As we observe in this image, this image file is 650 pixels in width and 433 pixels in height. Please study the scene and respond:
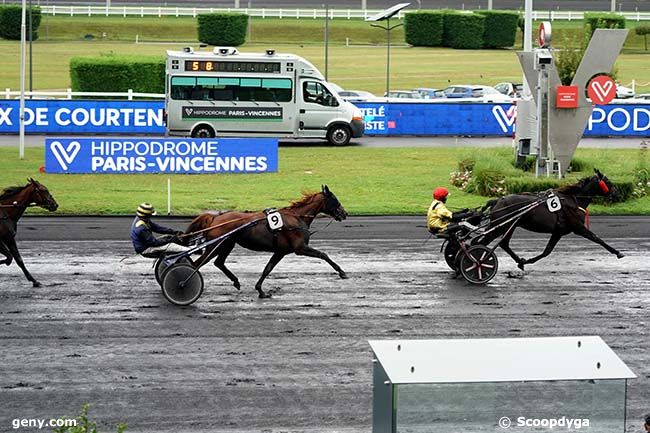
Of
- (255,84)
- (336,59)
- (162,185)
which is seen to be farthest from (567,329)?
(336,59)

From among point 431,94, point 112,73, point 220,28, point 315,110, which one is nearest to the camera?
point 315,110

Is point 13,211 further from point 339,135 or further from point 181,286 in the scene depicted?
point 339,135

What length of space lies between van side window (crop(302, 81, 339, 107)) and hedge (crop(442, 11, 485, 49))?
29487 mm

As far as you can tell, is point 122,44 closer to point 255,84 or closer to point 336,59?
point 336,59

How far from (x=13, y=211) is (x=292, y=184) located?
34.3 feet

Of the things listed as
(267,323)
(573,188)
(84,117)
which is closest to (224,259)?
(267,323)

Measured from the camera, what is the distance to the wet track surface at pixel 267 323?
11492 mm

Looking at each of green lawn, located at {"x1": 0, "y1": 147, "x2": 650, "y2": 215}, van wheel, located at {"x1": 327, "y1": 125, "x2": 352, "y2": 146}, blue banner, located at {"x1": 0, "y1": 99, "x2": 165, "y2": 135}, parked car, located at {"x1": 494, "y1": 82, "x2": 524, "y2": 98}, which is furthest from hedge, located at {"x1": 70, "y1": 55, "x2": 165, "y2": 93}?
parked car, located at {"x1": 494, "y1": 82, "x2": 524, "y2": 98}

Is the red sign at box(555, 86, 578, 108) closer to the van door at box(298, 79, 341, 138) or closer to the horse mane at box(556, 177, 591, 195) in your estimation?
the horse mane at box(556, 177, 591, 195)

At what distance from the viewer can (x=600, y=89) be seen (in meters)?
25.3

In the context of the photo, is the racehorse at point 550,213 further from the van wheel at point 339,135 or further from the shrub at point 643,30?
the shrub at point 643,30

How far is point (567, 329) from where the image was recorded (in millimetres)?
14320

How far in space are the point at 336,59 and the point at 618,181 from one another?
35024 mm

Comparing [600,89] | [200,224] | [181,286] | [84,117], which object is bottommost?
[181,286]
